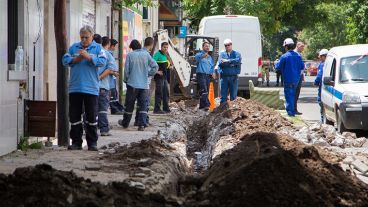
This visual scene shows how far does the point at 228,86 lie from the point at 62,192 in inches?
651

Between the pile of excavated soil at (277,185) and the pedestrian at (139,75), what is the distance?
27.4 ft

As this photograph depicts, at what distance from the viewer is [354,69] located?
1841 cm

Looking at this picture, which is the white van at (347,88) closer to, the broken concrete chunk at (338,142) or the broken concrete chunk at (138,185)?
the broken concrete chunk at (338,142)

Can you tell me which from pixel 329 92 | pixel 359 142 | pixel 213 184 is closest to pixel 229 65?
pixel 329 92

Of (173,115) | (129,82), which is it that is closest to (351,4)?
(173,115)

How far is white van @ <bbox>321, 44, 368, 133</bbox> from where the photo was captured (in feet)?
56.0

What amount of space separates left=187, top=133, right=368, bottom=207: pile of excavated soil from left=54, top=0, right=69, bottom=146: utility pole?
5033 mm

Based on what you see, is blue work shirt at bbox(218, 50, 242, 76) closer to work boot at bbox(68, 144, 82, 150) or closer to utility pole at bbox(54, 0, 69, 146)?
utility pole at bbox(54, 0, 69, 146)

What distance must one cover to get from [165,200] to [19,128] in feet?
20.3

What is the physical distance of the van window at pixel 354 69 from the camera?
59.6 feet

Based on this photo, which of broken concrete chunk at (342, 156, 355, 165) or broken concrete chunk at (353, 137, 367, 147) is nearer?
broken concrete chunk at (342, 156, 355, 165)

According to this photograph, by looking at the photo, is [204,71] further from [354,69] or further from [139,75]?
[139,75]

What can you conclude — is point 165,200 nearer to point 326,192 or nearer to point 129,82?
point 326,192

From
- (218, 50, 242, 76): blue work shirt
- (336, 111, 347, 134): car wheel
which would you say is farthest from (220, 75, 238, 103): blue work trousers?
(336, 111, 347, 134): car wheel
